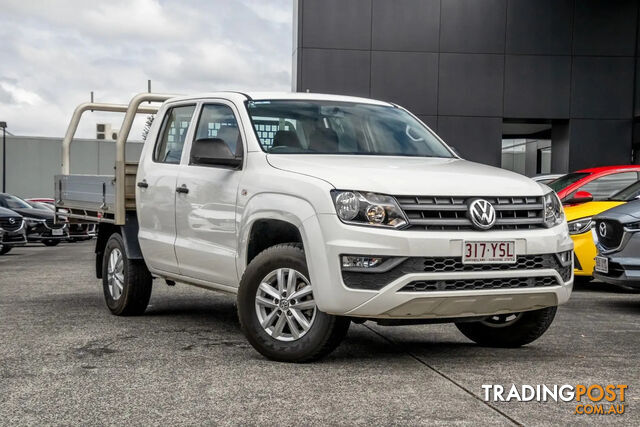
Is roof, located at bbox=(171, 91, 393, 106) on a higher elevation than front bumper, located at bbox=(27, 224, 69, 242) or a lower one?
higher

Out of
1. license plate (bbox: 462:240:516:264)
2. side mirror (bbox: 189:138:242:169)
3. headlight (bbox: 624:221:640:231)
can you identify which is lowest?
headlight (bbox: 624:221:640:231)

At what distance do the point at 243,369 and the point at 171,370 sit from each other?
0.43m

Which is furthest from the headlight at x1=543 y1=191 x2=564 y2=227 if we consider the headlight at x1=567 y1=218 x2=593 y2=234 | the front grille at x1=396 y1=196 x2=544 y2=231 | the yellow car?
the headlight at x1=567 y1=218 x2=593 y2=234

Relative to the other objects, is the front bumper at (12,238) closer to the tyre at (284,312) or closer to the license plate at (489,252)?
the tyre at (284,312)

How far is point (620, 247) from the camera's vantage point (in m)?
9.28

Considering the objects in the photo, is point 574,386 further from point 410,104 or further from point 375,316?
point 410,104

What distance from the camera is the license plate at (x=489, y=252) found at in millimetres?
5695

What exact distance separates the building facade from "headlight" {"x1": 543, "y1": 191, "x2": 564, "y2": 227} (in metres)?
20.4

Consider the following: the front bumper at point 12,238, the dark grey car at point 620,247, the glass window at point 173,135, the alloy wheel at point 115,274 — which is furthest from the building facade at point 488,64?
the glass window at point 173,135

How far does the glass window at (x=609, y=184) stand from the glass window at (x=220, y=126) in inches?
249

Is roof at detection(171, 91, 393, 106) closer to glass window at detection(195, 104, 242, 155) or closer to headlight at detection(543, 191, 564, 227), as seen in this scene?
glass window at detection(195, 104, 242, 155)

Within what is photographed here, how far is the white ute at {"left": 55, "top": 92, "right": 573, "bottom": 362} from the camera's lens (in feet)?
18.5

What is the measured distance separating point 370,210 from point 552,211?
1348 mm

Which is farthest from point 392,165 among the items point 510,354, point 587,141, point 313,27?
point 587,141
